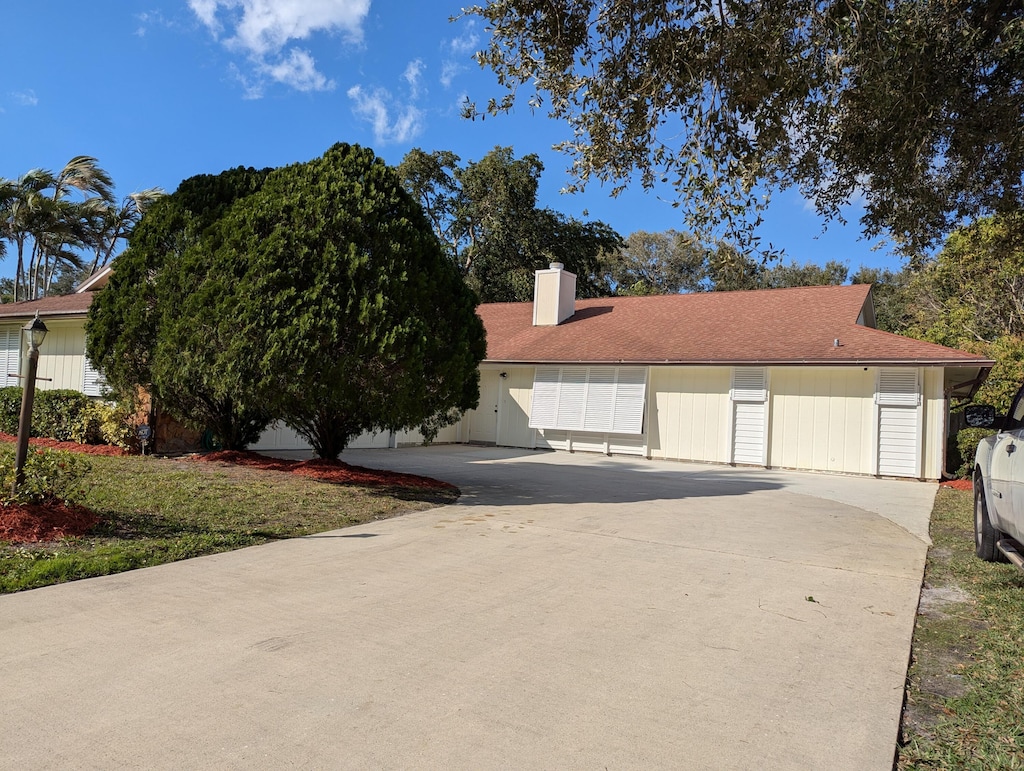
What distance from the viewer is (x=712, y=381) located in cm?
1800

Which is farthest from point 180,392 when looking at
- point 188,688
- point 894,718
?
point 894,718

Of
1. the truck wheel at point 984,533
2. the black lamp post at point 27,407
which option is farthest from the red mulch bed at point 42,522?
the truck wheel at point 984,533

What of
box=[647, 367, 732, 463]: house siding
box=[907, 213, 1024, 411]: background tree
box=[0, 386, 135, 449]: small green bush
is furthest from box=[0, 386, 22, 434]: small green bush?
box=[907, 213, 1024, 411]: background tree

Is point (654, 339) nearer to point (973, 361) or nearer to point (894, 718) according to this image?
point (973, 361)

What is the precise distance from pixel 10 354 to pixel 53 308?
2239mm

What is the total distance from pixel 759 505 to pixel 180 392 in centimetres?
913

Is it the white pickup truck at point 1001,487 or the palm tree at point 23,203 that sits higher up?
the palm tree at point 23,203

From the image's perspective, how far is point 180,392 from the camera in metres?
10.9

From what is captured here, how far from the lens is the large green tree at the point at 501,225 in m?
32.4

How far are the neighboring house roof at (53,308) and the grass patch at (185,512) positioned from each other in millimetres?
4988

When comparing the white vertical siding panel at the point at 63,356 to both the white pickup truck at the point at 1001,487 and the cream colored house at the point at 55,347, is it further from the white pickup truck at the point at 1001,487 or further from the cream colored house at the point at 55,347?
the white pickup truck at the point at 1001,487

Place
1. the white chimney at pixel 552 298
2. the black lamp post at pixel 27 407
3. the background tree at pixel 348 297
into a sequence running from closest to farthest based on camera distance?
the black lamp post at pixel 27 407 < the background tree at pixel 348 297 < the white chimney at pixel 552 298

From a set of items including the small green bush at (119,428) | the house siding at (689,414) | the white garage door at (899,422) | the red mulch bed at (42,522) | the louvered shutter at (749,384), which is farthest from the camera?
the house siding at (689,414)

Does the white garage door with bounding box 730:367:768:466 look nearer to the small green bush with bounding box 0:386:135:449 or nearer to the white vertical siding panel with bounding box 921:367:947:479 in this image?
the white vertical siding panel with bounding box 921:367:947:479
